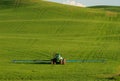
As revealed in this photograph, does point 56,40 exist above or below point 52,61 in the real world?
above

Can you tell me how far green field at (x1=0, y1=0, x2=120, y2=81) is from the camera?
3422cm

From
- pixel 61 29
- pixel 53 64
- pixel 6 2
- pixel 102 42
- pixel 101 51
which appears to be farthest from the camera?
pixel 6 2

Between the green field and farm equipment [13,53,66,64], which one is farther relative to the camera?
farm equipment [13,53,66,64]

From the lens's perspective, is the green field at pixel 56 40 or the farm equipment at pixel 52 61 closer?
the green field at pixel 56 40

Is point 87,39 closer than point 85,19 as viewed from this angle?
Yes

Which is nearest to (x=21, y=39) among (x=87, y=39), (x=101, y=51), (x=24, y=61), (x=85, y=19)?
(x=87, y=39)

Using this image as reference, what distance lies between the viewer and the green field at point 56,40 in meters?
34.2

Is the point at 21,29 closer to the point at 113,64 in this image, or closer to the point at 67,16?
the point at 67,16

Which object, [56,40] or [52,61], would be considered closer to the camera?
[52,61]

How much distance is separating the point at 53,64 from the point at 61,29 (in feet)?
119

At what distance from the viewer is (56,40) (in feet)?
205

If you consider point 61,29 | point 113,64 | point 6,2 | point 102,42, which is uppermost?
point 6,2

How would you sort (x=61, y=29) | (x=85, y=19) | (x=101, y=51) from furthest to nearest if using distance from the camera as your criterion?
(x=85, y=19) → (x=61, y=29) → (x=101, y=51)

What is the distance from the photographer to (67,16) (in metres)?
92.6
